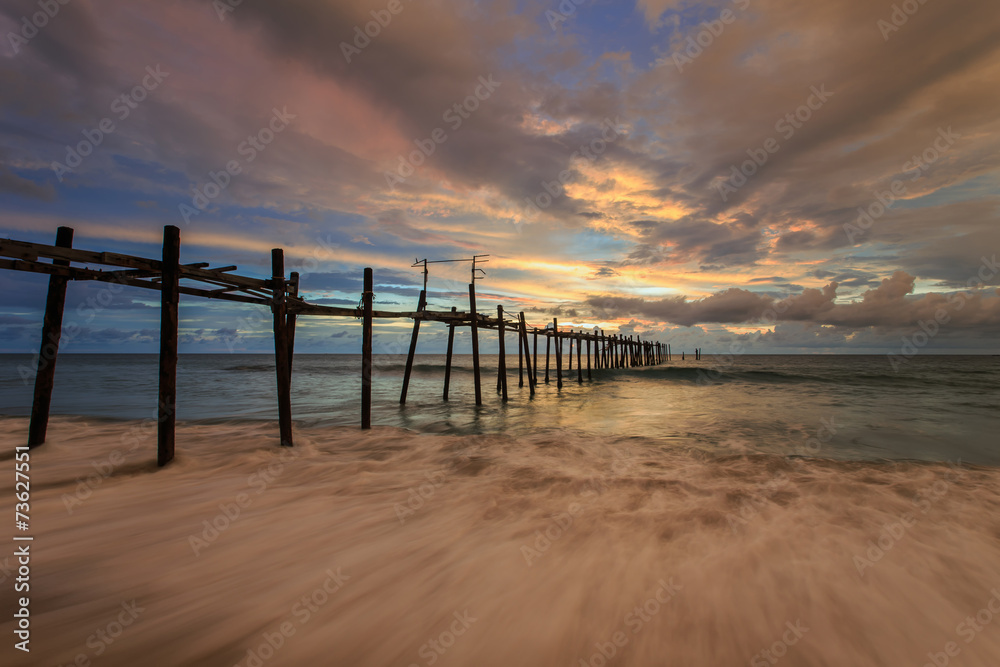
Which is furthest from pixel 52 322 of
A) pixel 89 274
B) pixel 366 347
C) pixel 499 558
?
pixel 499 558

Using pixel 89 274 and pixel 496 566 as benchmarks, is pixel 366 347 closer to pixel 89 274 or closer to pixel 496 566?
pixel 89 274

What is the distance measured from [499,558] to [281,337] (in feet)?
21.2

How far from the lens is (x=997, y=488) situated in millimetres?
6363

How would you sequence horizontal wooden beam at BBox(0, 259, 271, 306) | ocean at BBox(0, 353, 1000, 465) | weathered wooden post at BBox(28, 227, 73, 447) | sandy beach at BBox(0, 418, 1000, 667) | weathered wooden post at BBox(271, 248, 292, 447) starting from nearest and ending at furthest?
sandy beach at BBox(0, 418, 1000, 667), horizontal wooden beam at BBox(0, 259, 271, 306), weathered wooden post at BBox(28, 227, 73, 447), weathered wooden post at BBox(271, 248, 292, 447), ocean at BBox(0, 353, 1000, 465)

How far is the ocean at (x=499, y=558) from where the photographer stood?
2.72 m

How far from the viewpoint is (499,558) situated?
153 inches

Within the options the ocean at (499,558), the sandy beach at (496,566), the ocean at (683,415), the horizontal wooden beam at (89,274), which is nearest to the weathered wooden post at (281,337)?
the ocean at (499,558)

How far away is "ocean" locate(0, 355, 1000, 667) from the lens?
8.91 ft

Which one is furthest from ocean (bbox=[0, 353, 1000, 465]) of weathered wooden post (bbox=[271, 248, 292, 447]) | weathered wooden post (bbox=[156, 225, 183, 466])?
weathered wooden post (bbox=[156, 225, 183, 466])

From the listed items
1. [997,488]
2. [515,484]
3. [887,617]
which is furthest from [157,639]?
[997,488]

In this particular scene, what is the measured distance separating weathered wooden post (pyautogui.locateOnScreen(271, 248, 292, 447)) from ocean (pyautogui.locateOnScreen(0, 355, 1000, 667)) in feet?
1.86

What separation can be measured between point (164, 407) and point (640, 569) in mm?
7131

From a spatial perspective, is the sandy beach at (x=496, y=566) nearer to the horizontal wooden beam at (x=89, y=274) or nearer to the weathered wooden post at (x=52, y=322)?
the weathered wooden post at (x=52, y=322)

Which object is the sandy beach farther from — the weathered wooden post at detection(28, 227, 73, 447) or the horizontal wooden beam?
the horizontal wooden beam
